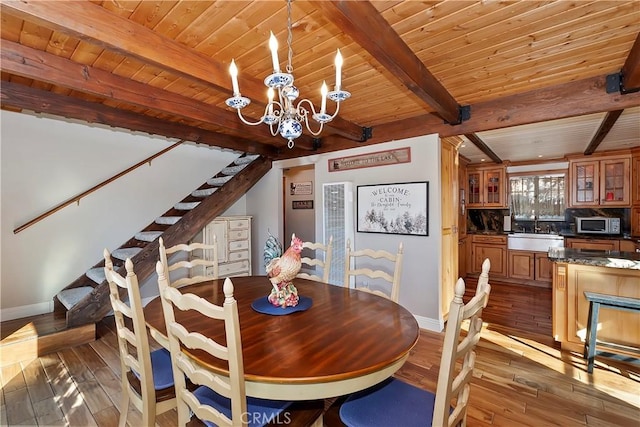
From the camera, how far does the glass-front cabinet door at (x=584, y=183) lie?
4773 millimetres

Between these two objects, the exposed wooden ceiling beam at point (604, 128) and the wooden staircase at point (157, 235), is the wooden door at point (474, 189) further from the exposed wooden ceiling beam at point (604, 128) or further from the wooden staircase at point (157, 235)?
the wooden staircase at point (157, 235)

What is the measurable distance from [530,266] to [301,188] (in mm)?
4622

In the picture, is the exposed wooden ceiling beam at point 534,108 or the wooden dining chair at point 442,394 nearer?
the wooden dining chair at point 442,394

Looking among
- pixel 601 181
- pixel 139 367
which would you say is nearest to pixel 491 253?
pixel 601 181

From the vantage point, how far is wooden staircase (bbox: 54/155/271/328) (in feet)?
9.47

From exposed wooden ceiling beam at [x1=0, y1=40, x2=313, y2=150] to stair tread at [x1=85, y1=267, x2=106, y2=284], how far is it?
2.03 metres

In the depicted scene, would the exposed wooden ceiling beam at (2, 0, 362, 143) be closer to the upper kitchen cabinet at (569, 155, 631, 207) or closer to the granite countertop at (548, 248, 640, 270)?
the granite countertop at (548, 248, 640, 270)

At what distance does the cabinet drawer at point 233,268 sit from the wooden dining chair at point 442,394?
341cm

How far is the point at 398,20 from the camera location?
1593mm

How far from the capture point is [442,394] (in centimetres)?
103

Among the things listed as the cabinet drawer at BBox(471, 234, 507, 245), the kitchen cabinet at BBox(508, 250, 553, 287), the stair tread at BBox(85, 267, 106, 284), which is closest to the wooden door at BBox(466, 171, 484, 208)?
the cabinet drawer at BBox(471, 234, 507, 245)

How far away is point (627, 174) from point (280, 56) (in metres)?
5.84

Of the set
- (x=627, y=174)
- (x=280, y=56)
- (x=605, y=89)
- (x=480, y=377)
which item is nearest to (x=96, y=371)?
(x=280, y=56)

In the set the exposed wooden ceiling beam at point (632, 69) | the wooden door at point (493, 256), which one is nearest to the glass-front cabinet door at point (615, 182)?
the wooden door at point (493, 256)
